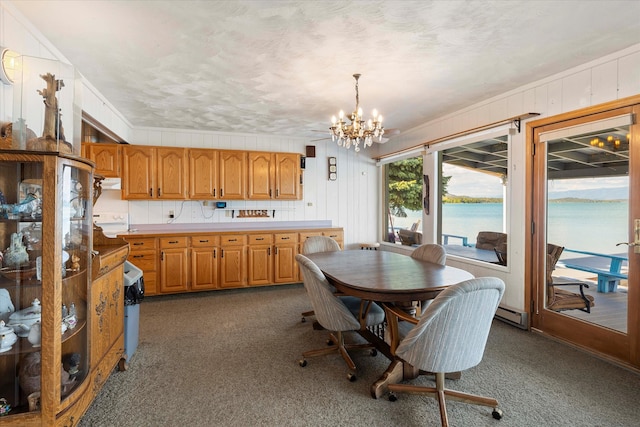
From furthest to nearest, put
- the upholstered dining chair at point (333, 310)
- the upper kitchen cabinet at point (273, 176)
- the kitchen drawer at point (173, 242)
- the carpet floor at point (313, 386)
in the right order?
the upper kitchen cabinet at point (273, 176) < the kitchen drawer at point (173, 242) < the upholstered dining chair at point (333, 310) < the carpet floor at point (313, 386)

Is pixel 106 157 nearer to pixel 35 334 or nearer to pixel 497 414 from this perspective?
pixel 35 334

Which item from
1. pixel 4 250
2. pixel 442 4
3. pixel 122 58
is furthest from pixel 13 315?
pixel 442 4

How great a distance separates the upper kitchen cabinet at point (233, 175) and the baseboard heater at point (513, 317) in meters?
3.92

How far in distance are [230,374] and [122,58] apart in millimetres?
2789

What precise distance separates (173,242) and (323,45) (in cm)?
348

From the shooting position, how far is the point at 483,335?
1858 millimetres

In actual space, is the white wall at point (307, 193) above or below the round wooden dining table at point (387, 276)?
above

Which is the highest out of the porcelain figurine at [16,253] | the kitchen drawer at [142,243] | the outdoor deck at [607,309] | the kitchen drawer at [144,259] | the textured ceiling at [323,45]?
the textured ceiling at [323,45]

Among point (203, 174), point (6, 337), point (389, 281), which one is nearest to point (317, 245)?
point (389, 281)

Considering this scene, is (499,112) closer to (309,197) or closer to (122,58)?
(309,197)

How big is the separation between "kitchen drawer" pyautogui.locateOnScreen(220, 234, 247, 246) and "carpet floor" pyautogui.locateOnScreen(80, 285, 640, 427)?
1.65 metres

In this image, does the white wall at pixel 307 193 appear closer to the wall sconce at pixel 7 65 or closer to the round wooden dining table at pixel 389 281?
the round wooden dining table at pixel 389 281

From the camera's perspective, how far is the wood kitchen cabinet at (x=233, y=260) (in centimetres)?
483

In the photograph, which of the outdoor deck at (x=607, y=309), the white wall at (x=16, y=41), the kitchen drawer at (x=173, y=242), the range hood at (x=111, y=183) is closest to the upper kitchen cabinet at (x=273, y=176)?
the kitchen drawer at (x=173, y=242)
